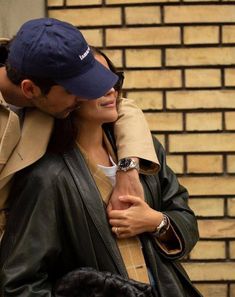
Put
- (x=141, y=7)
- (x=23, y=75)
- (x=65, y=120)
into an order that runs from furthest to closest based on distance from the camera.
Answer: (x=141, y=7), (x=65, y=120), (x=23, y=75)

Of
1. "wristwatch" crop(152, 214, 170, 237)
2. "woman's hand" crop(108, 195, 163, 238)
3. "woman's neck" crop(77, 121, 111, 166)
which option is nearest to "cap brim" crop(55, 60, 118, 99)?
"woman's neck" crop(77, 121, 111, 166)

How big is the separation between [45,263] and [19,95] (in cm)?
55

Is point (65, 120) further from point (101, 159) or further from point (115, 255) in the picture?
point (115, 255)

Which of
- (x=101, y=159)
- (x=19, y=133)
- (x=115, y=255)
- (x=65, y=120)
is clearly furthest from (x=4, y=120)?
(x=115, y=255)

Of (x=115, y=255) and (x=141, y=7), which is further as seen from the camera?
(x=141, y=7)

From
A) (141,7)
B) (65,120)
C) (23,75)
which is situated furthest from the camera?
(141,7)

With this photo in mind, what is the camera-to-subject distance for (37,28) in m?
2.13

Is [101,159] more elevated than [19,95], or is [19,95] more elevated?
[19,95]

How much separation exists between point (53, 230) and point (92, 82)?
0.49 m

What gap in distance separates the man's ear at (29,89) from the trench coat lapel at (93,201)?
259 millimetres

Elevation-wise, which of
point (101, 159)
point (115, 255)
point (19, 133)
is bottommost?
point (115, 255)

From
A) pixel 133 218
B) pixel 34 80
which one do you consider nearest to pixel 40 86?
pixel 34 80

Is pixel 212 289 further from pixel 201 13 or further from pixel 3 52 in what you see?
pixel 3 52

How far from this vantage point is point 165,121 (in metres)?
3.86
